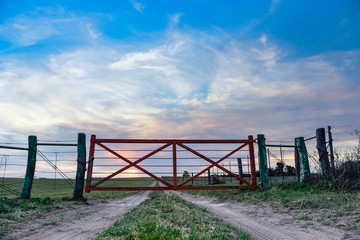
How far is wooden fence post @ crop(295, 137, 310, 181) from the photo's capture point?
11789mm

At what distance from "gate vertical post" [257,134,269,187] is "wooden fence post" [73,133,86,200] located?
723 centimetres

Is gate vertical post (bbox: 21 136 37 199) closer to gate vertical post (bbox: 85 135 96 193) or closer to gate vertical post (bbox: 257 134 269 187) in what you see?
gate vertical post (bbox: 85 135 96 193)

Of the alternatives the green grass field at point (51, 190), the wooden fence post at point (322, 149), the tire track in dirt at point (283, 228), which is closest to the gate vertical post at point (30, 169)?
the green grass field at point (51, 190)

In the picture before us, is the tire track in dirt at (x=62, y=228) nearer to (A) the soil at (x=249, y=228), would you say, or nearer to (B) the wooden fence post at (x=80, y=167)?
(A) the soil at (x=249, y=228)

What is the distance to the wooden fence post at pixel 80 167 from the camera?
10867 millimetres

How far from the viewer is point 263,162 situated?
12148 millimetres

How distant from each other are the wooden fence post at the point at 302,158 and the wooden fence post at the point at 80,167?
28.9ft

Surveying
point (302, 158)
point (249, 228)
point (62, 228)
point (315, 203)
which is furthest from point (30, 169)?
point (302, 158)

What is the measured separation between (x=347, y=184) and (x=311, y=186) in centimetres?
132

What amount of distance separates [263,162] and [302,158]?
1.64 metres

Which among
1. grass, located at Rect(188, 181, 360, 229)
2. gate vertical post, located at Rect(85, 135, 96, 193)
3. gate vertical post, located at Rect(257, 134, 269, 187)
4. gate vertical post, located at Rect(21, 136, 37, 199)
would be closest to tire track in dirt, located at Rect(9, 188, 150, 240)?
gate vertical post, located at Rect(85, 135, 96, 193)


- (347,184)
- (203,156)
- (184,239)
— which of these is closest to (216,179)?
(203,156)

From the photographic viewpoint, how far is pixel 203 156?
1145 centimetres

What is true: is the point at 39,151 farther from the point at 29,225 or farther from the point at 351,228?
the point at 351,228
